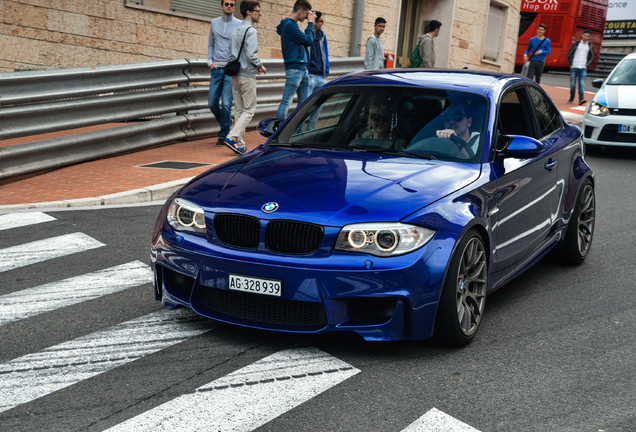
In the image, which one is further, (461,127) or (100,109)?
(100,109)

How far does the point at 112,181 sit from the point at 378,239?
5856mm

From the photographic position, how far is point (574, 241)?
6.77m

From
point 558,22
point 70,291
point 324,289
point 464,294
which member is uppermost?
point 558,22

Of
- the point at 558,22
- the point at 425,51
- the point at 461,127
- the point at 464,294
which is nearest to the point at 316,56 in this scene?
the point at 425,51

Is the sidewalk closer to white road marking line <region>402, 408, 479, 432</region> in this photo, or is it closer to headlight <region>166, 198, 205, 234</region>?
headlight <region>166, 198, 205, 234</region>

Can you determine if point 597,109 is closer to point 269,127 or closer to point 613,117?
point 613,117

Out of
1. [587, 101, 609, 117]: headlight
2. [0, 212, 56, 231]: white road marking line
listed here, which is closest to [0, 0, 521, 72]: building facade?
[0, 212, 56, 231]: white road marking line

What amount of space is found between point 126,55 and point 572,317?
453 inches

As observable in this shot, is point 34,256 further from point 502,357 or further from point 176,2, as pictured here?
point 176,2

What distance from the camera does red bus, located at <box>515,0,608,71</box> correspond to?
31000 millimetres

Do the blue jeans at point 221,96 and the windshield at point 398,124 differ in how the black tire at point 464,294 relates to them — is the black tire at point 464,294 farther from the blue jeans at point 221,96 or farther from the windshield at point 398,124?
the blue jeans at point 221,96

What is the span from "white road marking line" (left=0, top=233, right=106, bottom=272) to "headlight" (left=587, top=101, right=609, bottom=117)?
9602 millimetres

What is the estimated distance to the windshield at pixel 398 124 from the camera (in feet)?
17.7

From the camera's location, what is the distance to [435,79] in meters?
5.90
